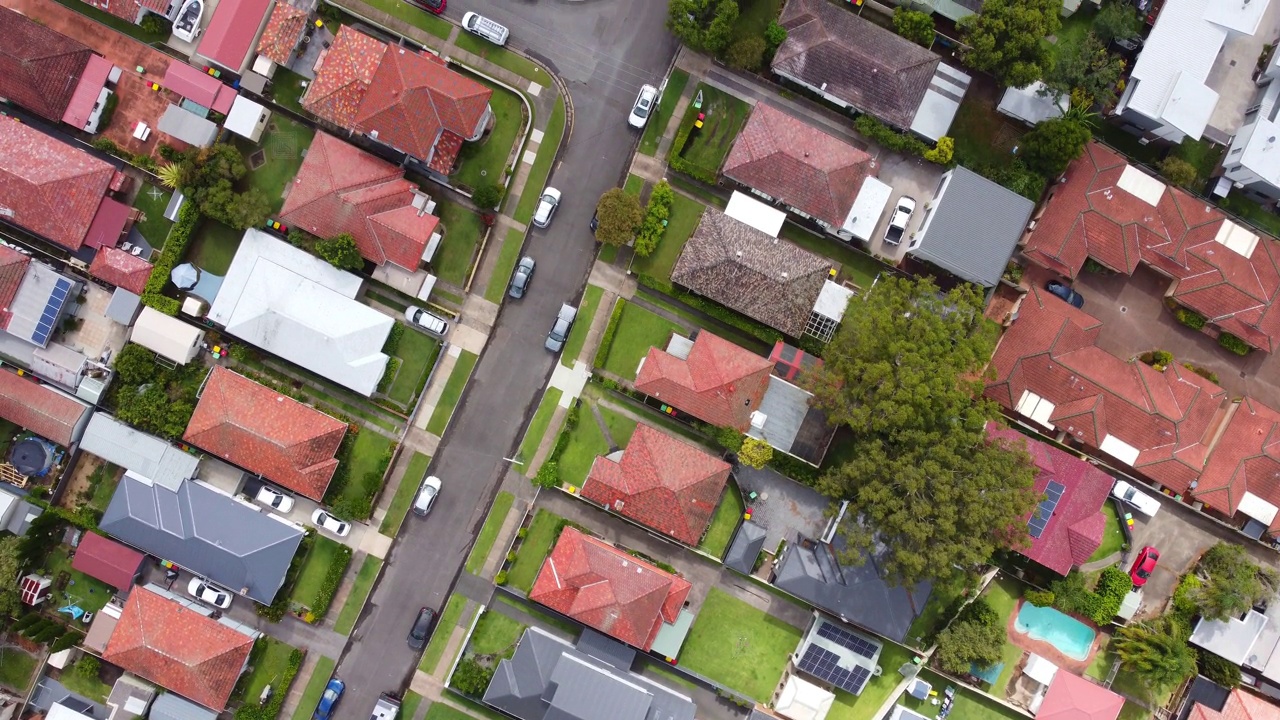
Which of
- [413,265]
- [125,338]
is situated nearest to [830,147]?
[413,265]

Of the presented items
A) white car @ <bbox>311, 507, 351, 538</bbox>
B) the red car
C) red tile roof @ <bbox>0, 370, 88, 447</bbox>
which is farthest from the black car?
red tile roof @ <bbox>0, 370, 88, 447</bbox>

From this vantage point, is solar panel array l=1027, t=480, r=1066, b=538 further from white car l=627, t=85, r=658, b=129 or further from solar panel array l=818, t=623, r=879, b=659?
white car l=627, t=85, r=658, b=129

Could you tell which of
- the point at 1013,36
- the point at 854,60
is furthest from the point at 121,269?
the point at 1013,36

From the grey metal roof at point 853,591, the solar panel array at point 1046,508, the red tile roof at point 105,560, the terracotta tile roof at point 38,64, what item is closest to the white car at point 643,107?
the grey metal roof at point 853,591

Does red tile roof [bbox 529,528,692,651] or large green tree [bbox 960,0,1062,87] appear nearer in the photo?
large green tree [bbox 960,0,1062,87]

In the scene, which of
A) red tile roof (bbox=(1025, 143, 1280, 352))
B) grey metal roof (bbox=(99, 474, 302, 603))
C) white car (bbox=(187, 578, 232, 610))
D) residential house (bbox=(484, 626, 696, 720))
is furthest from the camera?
white car (bbox=(187, 578, 232, 610))

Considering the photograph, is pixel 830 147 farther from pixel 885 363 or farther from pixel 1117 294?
pixel 1117 294
